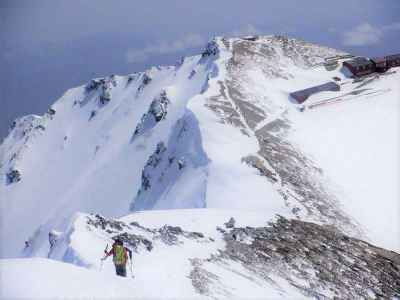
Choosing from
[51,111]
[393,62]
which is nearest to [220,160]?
[393,62]

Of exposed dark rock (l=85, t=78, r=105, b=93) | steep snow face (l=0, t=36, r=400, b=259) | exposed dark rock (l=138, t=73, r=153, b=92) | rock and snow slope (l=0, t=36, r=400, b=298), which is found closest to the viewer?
rock and snow slope (l=0, t=36, r=400, b=298)

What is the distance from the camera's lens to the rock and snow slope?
31766mm

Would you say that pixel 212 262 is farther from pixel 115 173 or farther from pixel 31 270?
pixel 115 173

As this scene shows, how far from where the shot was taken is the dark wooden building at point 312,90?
70812 mm

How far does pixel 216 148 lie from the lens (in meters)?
48.3

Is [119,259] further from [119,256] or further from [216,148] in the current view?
[216,148]

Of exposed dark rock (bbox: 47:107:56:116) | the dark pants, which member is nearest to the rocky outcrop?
exposed dark rock (bbox: 47:107:56:116)

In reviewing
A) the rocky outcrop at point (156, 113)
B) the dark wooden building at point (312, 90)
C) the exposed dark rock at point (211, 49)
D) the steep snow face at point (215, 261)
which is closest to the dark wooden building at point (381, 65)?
the dark wooden building at point (312, 90)

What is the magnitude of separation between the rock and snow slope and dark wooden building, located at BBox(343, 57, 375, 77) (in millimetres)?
1588

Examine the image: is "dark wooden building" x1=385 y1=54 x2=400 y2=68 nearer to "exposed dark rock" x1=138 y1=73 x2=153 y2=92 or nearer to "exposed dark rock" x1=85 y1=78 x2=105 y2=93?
"exposed dark rock" x1=138 y1=73 x2=153 y2=92

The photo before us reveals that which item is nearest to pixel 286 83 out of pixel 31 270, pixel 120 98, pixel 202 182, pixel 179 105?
pixel 179 105

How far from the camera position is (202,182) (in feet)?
142

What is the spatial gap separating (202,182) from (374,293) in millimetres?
18658

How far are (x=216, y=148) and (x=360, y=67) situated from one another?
4164cm
